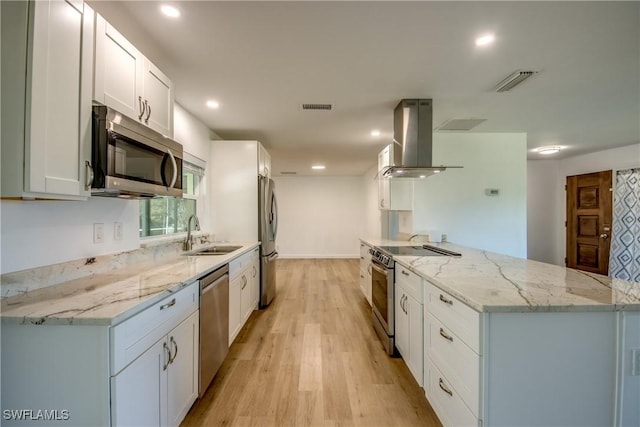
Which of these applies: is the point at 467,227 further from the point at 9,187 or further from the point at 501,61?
the point at 9,187

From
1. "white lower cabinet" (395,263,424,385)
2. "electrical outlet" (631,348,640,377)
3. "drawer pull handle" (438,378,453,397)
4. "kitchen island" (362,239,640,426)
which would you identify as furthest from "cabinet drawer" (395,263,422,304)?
"electrical outlet" (631,348,640,377)

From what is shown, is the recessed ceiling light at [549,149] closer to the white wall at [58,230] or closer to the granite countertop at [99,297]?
the granite countertop at [99,297]

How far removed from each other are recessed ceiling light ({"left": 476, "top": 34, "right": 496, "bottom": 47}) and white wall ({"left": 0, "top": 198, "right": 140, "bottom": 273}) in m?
2.68

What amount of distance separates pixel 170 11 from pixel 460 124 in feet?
10.5

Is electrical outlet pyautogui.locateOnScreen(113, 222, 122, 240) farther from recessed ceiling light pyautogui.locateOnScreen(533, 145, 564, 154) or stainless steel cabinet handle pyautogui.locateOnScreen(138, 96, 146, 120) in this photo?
recessed ceiling light pyautogui.locateOnScreen(533, 145, 564, 154)

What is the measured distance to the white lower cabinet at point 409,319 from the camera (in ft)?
6.25

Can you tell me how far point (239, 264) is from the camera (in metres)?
2.78

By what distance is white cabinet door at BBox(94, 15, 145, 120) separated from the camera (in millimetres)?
1356

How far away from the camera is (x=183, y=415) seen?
1.61 meters

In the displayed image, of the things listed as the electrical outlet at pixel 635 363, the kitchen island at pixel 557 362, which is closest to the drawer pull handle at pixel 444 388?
the kitchen island at pixel 557 362

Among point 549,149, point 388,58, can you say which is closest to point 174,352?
point 388,58

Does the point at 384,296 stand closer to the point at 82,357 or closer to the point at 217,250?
the point at 217,250

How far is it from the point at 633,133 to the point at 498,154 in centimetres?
201

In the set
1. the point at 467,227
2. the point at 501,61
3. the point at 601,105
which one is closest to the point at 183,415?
the point at 501,61
